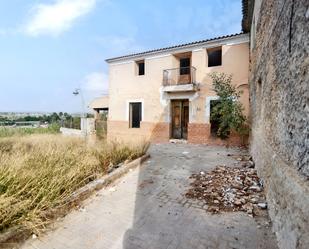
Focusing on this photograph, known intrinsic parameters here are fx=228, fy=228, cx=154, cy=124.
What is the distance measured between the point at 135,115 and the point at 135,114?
0.22 feet

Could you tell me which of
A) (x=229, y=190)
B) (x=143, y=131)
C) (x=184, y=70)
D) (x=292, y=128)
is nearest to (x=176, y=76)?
(x=184, y=70)

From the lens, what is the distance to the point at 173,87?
13.0 meters

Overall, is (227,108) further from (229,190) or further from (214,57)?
(229,190)

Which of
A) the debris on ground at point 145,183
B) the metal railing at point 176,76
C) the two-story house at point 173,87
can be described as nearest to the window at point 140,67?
the two-story house at point 173,87

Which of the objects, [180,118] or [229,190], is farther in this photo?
[180,118]

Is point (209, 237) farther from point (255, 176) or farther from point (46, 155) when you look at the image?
point (46, 155)

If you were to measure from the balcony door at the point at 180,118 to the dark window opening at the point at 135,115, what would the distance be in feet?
7.82

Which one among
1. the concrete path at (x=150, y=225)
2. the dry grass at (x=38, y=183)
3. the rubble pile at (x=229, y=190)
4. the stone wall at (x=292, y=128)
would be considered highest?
the stone wall at (x=292, y=128)

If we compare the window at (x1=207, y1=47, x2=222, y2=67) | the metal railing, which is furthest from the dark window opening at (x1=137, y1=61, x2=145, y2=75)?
the window at (x1=207, y1=47, x2=222, y2=67)

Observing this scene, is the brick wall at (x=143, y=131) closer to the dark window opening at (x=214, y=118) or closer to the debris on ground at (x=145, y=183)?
the dark window opening at (x=214, y=118)

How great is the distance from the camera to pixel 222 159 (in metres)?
8.17

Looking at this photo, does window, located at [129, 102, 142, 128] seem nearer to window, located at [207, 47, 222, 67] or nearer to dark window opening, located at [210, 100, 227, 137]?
dark window opening, located at [210, 100, 227, 137]

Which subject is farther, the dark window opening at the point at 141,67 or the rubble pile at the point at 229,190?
the dark window opening at the point at 141,67

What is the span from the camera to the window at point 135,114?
15011mm
